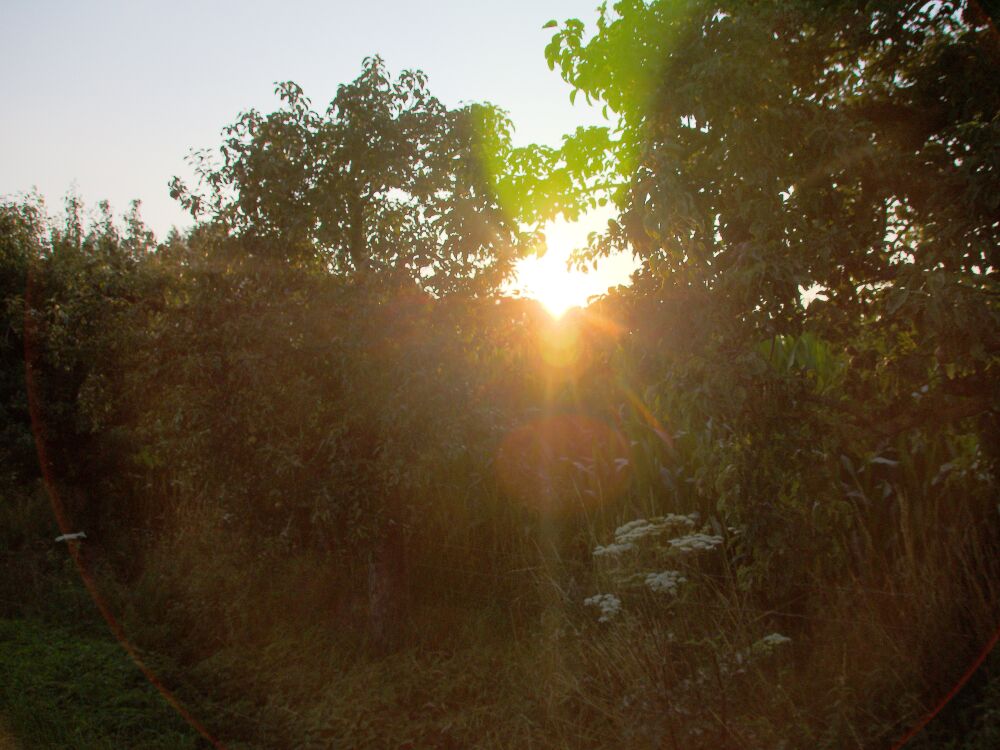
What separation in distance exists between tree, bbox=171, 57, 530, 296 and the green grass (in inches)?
145

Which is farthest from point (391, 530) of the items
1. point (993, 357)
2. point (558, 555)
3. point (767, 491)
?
point (993, 357)

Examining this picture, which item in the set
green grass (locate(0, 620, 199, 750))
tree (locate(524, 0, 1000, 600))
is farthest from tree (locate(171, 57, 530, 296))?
green grass (locate(0, 620, 199, 750))

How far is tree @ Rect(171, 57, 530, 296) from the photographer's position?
6.85 metres

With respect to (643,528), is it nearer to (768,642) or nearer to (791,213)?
(768,642)

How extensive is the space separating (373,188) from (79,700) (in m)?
4.70

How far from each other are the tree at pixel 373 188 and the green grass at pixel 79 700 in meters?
3.69

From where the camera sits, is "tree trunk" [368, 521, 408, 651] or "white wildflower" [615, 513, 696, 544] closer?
"white wildflower" [615, 513, 696, 544]

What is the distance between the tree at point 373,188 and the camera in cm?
685

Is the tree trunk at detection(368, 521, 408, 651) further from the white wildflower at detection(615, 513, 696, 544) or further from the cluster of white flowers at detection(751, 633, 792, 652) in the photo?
the cluster of white flowers at detection(751, 633, 792, 652)

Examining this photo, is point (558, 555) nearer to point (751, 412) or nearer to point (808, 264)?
point (751, 412)

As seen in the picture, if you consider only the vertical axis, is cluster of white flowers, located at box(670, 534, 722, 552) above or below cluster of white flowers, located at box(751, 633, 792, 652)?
above

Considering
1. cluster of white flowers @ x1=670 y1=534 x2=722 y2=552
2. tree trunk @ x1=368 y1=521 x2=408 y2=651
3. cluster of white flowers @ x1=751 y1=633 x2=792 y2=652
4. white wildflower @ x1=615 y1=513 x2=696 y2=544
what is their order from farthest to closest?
tree trunk @ x1=368 y1=521 x2=408 y2=651 < white wildflower @ x1=615 y1=513 x2=696 y2=544 < cluster of white flowers @ x1=670 y1=534 x2=722 y2=552 < cluster of white flowers @ x1=751 y1=633 x2=792 y2=652

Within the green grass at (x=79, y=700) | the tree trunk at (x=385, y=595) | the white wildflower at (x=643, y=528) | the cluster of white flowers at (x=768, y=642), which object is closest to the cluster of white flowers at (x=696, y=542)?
the white wildflower at (x=643, y=528)

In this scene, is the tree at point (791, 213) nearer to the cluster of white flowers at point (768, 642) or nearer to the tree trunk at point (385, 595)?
the cluster of white flowers at point (768, 642)
